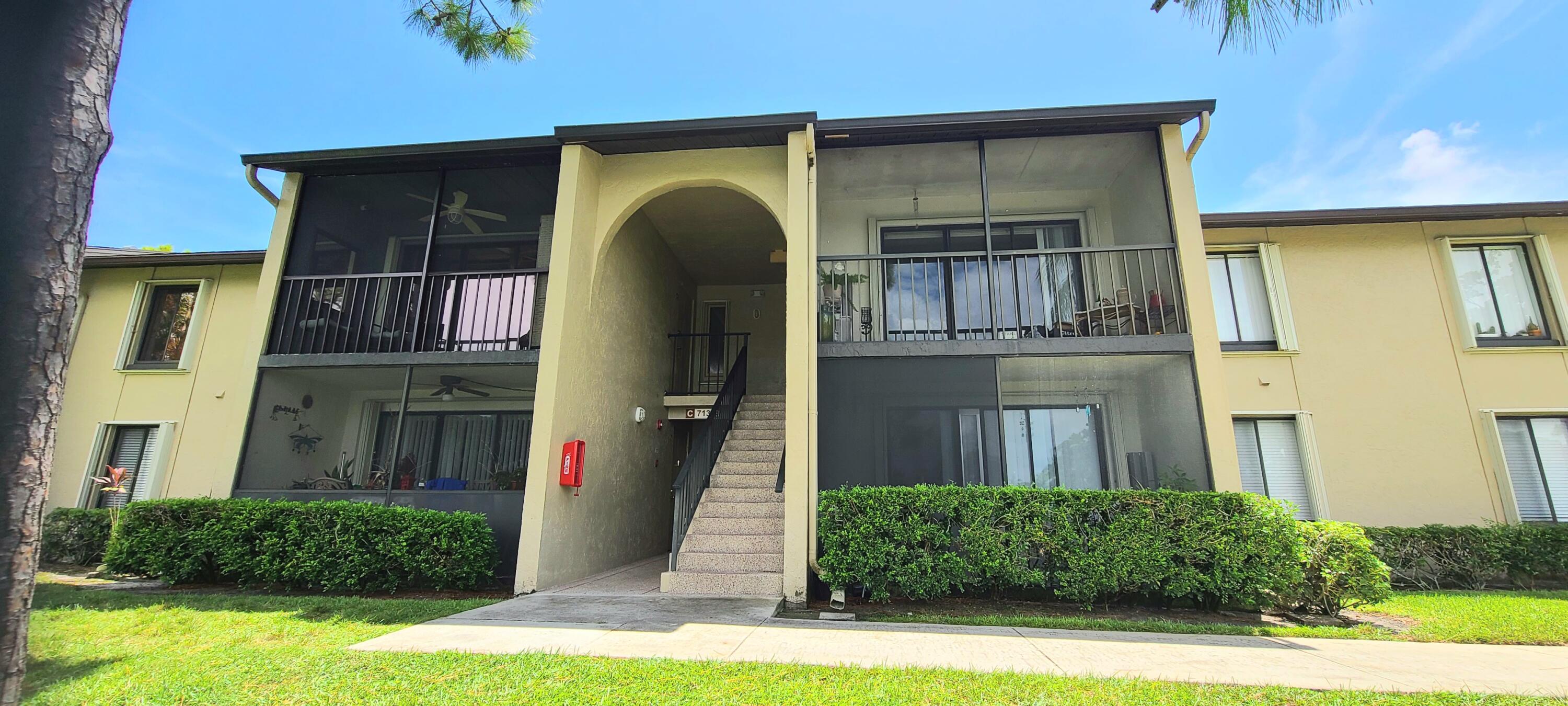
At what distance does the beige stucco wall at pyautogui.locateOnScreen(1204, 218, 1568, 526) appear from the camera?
25.8ft

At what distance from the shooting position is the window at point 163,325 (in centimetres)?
979

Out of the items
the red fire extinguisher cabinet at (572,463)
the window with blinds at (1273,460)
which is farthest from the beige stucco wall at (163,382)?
the window with blinds at (1273,460)

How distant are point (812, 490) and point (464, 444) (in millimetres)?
5173

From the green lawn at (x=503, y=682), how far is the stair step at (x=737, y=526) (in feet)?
11.8

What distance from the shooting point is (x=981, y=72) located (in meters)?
8.31

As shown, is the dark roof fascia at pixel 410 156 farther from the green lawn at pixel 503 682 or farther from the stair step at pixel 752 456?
the green lawn at pixel 503 682

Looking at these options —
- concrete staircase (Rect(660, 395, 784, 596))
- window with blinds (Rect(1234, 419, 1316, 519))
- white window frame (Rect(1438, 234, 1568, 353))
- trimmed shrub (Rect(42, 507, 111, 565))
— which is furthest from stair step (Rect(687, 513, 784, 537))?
white window frame (Rect(1438, 234, 1568, 353))

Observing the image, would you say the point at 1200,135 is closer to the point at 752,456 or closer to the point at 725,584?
the point at 752,456

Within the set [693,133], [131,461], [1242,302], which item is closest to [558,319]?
[693,133]

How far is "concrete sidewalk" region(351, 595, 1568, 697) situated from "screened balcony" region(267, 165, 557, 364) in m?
3.73

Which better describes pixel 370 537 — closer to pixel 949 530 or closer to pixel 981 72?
pixel 949 530

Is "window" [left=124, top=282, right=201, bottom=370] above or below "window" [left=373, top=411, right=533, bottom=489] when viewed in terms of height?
above

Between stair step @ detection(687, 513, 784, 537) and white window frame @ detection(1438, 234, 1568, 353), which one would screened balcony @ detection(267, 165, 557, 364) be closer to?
stair step @ detection(687, 513, 784, 537)

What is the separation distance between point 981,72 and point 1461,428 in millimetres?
7467
